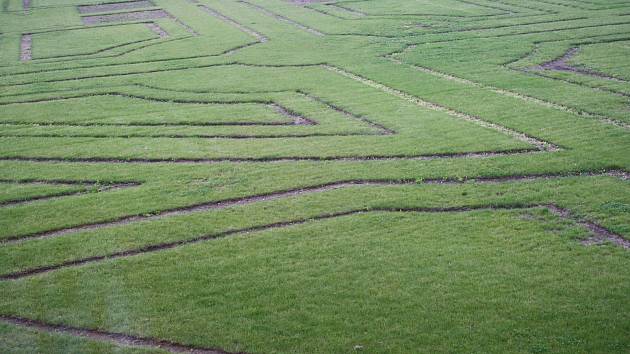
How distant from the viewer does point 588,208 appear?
15.4 meters

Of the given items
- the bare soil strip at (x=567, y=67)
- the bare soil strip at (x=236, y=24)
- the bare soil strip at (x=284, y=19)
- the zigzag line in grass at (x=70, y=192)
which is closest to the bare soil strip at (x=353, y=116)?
the zigzag line in grass at (x=70, y=192)

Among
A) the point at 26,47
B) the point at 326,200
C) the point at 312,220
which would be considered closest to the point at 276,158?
the point at 326,200

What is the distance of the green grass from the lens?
11.7 meters

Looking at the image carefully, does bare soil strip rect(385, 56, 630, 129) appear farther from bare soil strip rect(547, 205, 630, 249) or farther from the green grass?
bare soil strip rect(547, 205, 630, 249)

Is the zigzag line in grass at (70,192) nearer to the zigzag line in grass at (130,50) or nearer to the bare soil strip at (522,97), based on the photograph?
the bare soil strip at (522,97)

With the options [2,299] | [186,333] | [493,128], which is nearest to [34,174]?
[2,299]

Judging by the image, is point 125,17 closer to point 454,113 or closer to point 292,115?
point 292,115

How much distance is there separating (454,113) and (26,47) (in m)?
28.3

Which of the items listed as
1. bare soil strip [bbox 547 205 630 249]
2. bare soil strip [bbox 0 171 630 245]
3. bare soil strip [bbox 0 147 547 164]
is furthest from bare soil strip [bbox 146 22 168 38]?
bare soil strip [bbox 547 205 630 249]

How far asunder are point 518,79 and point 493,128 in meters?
6.47

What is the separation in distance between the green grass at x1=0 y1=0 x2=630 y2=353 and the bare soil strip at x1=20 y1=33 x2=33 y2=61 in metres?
2.61

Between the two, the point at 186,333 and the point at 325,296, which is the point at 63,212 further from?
the point at 325,296

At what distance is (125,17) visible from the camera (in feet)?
161

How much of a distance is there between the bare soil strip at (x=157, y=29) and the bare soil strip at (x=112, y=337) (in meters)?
31.6
